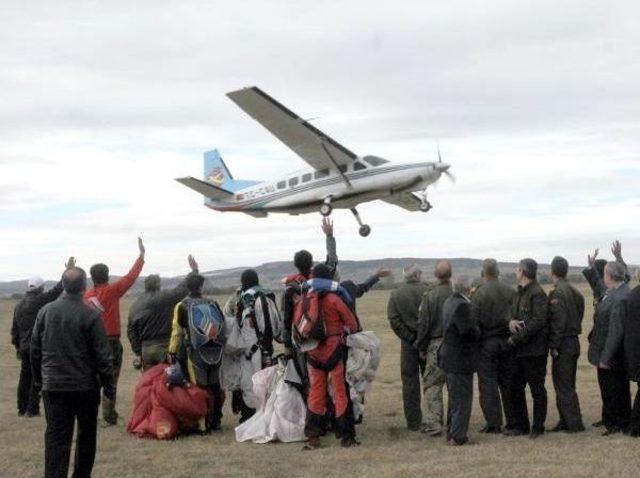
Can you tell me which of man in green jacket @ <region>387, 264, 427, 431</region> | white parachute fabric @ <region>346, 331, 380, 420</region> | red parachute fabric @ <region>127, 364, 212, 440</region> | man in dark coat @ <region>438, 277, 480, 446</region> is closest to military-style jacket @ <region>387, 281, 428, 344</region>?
man in green jacket @ <region>387, 264, 427, 431</region>

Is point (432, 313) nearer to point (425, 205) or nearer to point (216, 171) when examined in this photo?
point (425, 205)

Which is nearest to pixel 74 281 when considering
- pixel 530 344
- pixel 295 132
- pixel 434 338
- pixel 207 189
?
pixel 434 338

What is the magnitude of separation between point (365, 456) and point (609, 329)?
282cm

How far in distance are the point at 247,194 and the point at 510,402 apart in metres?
23.9

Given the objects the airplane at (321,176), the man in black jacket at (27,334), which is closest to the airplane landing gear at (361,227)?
the airplane at (321,176)

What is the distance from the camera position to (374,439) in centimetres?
1012

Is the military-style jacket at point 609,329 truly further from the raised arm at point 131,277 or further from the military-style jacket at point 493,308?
the raised arm at point 131,277

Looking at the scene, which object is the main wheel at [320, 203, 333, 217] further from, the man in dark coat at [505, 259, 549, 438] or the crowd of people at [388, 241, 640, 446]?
the man in dark coat at [505, 259, 549, 438]

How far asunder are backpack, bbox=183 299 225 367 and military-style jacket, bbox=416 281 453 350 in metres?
2.26

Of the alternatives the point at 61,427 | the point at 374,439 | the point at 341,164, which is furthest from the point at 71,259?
the point at 341,164

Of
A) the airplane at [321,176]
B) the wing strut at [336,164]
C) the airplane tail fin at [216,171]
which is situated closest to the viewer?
the airplane at [321,176]

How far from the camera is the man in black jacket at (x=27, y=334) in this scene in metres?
12.1

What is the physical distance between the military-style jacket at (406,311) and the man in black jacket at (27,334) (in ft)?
14.3

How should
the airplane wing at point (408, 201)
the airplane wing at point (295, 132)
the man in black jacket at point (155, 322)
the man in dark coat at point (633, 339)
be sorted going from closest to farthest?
the man in dark coat at point (633, 339), the man in black jacket at point (155, 322), the airplane wing at point (295, 132), the airplane wing at point (408, 201)
